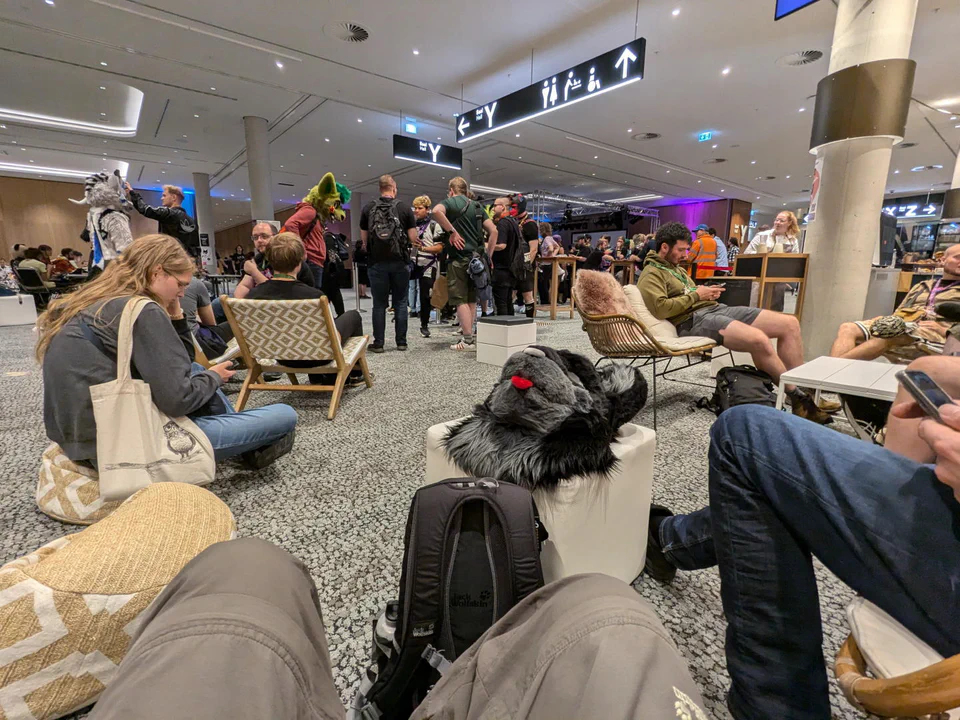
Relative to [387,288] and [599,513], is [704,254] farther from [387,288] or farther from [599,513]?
[599,513]

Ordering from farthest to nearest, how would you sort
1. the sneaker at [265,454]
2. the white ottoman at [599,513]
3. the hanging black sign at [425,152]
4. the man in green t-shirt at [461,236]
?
the hanging black sign at [425,152] → the man in green t-shirt at [461,236] → the sneaker at [265,454] → the white ottoman at [599,513]

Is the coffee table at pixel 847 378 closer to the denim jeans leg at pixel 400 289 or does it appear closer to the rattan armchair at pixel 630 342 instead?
the rattan armchair at pixel 630 342

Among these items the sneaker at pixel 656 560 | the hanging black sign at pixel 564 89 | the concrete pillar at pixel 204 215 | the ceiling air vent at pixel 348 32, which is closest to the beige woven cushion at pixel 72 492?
the sneaker at pixel 656 560

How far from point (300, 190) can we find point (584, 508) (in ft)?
56.3

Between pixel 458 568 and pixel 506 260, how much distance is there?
4728 millimetres

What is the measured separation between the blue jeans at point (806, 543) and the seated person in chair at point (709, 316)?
6.45 feet

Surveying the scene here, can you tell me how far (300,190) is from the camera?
50.8ft

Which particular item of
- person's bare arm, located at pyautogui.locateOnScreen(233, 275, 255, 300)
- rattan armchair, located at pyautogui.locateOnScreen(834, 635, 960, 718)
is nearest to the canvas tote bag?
rattan armchair, located at pyautogui.locateOnScreen(834, 635, 960, 718)

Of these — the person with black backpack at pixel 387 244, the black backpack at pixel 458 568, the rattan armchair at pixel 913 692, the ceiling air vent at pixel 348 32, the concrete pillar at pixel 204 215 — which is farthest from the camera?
the concrete pillar at pixel 204 215

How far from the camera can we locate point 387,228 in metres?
4.03

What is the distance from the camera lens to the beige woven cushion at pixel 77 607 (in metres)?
0.74

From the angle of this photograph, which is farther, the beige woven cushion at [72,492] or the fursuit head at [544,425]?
the beige woven cushion at [72,492]

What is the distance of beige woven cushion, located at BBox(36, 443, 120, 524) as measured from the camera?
1384mm

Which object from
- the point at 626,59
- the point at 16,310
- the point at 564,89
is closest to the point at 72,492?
the point at 626,59
